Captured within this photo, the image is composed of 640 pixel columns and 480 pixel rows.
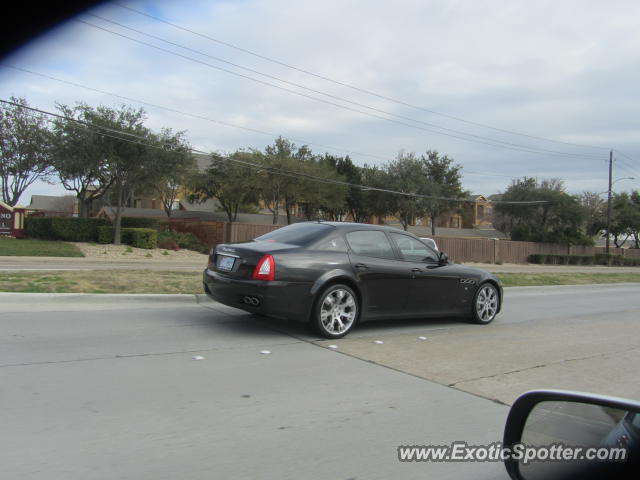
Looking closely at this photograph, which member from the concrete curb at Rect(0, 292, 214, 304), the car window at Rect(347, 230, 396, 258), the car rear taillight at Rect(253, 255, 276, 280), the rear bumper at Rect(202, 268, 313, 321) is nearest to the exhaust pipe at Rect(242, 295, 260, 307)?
the rear bumper at Rect(202, 268, 313, 321)

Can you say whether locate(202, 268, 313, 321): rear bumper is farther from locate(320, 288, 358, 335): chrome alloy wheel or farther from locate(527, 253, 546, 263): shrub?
locate(527, 253, 546, 263): shrub

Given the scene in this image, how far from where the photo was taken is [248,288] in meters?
6.62

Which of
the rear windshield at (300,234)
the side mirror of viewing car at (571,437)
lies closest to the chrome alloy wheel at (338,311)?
the rear windshield at (300,234)

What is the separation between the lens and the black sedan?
21.8 ft

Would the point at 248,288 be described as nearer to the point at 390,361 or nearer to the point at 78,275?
the point at 390,361

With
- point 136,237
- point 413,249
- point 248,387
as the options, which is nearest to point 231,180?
point 136,237

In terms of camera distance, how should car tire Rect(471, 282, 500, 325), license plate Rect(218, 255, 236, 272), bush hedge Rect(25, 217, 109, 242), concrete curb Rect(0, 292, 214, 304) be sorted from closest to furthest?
1. license plate Rect(218, 255, 236, 272)
2. concrete curb Rect(0, 292, 214, 304)
3. car tire Rect(471, 282, 500, 325)
4. bush hedge Rect(25, 217, 109, 242)

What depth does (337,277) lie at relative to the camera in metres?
6.93

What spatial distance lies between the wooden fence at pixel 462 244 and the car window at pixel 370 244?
24.4 m

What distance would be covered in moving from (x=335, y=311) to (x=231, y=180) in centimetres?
3674

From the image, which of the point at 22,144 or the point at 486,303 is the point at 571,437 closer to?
the point at 486,303

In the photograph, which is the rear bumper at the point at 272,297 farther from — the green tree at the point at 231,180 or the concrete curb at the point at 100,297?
the green tree at the point at 231,180

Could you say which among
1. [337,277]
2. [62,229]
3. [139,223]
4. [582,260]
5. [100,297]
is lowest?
[100,297]

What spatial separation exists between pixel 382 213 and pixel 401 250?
4341 cm
